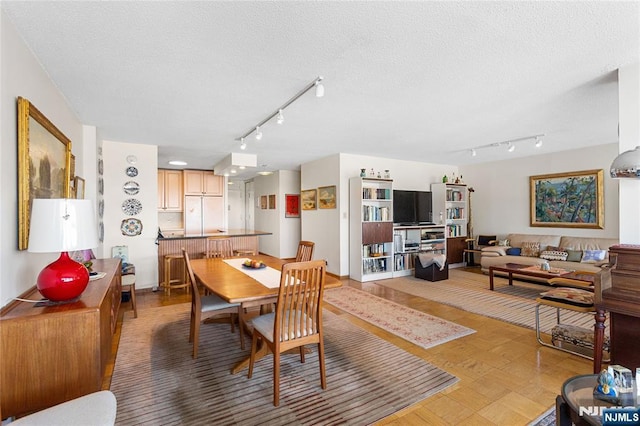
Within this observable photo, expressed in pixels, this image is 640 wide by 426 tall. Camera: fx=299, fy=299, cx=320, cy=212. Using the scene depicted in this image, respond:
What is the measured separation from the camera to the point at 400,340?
2945 millimetres

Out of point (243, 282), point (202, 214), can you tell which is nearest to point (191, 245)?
point (202, 214)

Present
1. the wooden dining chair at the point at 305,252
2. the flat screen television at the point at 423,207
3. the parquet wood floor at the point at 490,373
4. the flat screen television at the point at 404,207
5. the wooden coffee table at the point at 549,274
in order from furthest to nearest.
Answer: the flat screen television at the point at 423,207 < the flat screen television at the point at 404,207 < the wooden coffee table at the point at 549,274 < the wooden dining chair at the point at 305,252 < the parquet wood floor at the point at 490,373

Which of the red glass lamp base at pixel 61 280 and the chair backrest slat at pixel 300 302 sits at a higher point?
the red glass lamp base at pixel 61 280

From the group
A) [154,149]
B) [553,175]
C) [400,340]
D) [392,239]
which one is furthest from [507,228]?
[154,149]

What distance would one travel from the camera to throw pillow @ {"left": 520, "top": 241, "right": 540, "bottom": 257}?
554cm

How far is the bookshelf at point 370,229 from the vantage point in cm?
543

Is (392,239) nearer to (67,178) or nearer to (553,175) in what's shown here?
(553,175)

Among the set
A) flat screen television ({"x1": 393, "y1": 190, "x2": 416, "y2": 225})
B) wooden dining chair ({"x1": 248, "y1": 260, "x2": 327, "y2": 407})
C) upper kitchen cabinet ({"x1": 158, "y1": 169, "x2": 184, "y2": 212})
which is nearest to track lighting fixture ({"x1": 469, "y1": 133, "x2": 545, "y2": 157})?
flat screen television ({"x1": 393, "y1": 190, "x2": 416, "y2": 225})

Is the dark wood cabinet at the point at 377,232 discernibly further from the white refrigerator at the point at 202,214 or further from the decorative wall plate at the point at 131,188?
the decorative wall plate at the point at 131,188

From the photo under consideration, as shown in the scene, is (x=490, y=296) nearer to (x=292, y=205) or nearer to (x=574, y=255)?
(x=574, y=255)

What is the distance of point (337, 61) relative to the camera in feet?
6.93

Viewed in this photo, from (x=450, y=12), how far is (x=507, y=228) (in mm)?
6088


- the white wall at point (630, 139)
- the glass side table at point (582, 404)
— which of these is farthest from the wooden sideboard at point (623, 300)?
the glass side table at point (582, 404)

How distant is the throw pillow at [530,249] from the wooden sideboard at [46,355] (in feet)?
21.3
